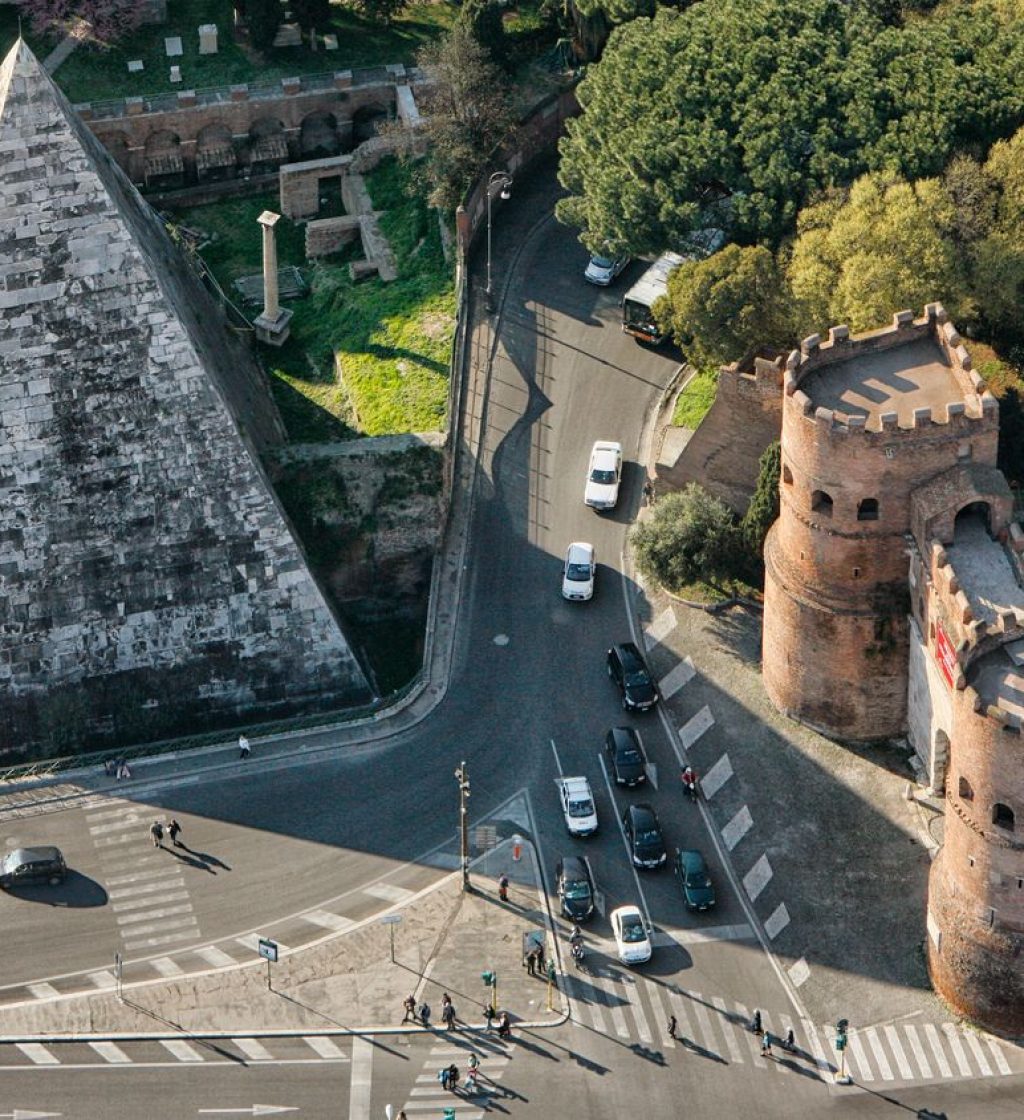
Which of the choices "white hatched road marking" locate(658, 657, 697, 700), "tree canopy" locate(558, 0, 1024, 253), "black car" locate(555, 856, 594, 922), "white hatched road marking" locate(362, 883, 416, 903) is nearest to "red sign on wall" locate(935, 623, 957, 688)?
"white hatched road marking" locate(658, 657, 697, 700)

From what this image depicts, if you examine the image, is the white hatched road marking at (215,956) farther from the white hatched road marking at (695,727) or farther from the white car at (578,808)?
the white hatched road marking at (695,727)

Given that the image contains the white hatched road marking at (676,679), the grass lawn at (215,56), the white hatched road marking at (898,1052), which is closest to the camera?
the white hatched road marking at (898,1052)

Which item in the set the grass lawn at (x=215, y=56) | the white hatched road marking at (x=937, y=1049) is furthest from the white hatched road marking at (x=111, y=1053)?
the grass lawn at (x=215, y=56)

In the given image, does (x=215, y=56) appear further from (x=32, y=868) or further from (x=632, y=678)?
(x=32, y=868)

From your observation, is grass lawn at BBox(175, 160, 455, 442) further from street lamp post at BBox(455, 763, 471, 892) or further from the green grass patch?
street lamp post at BBox(455, 763, 471, 892)


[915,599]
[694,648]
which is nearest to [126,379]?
[694,648]
